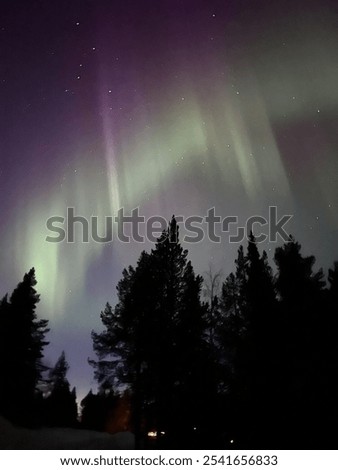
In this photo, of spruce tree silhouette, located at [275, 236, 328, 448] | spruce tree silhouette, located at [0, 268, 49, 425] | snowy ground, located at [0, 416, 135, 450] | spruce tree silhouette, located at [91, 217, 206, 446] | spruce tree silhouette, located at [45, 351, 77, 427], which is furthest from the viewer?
spruce tree silhouette, located at [45, 351, 77, 427]

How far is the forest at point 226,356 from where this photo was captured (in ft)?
56.3

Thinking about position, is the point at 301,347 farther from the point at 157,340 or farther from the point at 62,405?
the point at 62,405

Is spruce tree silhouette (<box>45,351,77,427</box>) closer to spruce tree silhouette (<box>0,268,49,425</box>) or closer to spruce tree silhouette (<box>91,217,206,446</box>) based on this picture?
spruce tree silhouette (<box>0,268,49,425</box>)

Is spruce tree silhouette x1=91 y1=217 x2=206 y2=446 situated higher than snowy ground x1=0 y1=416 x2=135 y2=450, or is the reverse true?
spruce tree silhouette x1=91 y1=217 x2=206 y2=446

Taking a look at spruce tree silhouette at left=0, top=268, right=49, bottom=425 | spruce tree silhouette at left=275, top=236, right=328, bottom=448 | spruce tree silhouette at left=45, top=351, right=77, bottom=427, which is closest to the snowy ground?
spruce tree silhouette at left=275, top=236, right=328, bottom=448

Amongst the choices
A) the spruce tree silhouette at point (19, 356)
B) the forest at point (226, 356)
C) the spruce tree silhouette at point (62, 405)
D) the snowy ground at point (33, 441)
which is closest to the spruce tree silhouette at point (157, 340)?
the forest at point (226, 356)

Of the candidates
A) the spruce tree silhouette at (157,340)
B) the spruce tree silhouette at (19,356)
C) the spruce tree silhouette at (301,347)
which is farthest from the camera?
the spruce tree silhouette at (19,356)

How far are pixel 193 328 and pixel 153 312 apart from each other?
254cm

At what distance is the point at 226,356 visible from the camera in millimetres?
23797

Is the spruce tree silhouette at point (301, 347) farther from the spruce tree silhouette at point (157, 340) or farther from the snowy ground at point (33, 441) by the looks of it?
the snowy ground at point (33, 441)

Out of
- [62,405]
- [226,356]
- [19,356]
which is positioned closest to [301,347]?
[226,356]

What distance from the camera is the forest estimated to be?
17.2 metres

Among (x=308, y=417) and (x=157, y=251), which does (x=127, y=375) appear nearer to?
(x=157, y=251)

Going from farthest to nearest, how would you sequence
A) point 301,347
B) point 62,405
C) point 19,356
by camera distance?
point 62,405 < point 19,356 < point 301,347
